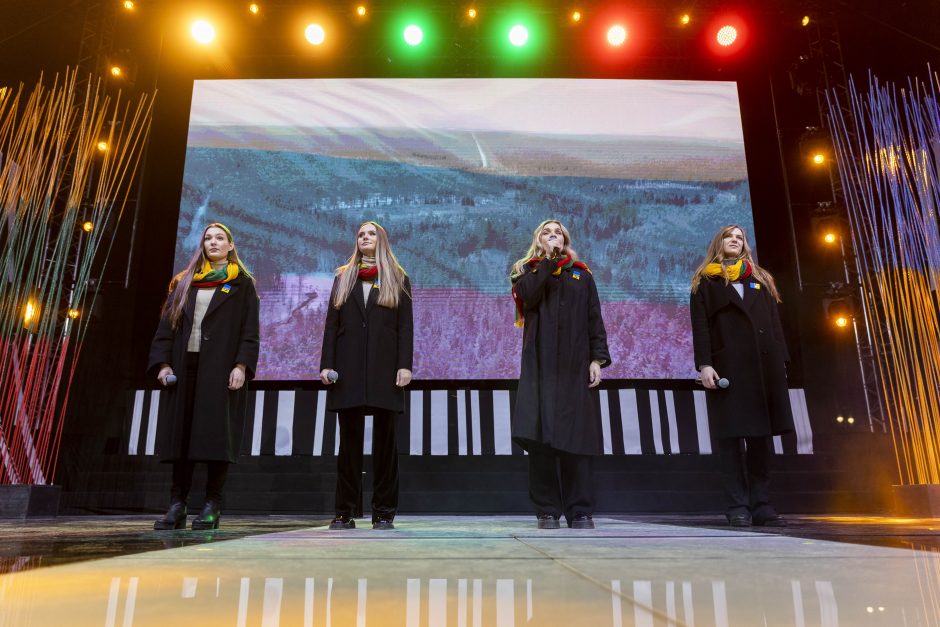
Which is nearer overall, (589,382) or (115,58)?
(589,382)

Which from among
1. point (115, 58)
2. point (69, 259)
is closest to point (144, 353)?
point (69, 259)

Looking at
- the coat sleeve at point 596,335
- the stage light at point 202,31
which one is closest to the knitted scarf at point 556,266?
the coat sleeve at point 596,335

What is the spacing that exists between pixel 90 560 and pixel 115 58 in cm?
585

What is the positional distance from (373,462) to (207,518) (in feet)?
2.13

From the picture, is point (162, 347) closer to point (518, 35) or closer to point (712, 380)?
point (712, 380)

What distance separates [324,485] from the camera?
4.74 meters

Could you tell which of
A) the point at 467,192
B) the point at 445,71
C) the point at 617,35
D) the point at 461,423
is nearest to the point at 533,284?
the point at 461,423

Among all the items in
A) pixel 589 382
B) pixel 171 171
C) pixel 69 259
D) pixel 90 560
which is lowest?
pixel 90 560

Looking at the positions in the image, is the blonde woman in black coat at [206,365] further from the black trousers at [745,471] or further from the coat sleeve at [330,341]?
the black trousers at [745,471]

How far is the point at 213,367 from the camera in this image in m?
2.55

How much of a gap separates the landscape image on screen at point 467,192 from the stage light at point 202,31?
0.41m

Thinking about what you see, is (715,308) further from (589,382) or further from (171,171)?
(171,171)

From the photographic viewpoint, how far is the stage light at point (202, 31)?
19.6 ft

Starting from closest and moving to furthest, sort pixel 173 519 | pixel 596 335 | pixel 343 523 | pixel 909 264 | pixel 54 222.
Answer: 1. pixel 173 519
2. pixel 343 523
3. pixel 596 335
4. pixel 909 264
5. pixel 54 222
